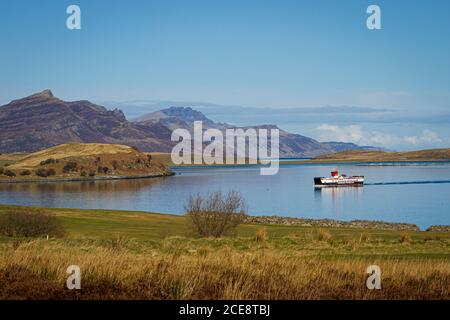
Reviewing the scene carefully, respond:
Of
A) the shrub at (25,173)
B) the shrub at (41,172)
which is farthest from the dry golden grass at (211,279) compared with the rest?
the shrub at (25,173)

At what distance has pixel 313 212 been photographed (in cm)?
7638

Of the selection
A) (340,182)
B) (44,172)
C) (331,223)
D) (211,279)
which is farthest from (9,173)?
(211,279)

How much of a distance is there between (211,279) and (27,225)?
24.1 metres

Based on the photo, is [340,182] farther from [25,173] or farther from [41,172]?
[25,173]

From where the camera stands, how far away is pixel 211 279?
38.0ft

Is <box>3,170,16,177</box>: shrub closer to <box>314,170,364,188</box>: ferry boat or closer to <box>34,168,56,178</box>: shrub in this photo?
<box>34,168,56,178</box>: shrub

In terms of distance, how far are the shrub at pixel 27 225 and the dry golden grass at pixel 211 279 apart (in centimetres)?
1915

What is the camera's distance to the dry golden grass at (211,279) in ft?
34.4

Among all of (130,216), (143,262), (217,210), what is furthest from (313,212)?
(143,262)

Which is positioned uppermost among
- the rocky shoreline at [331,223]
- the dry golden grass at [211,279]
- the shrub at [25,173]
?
the dry golden grass at [211,279]

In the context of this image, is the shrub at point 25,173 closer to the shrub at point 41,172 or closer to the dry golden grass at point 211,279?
the shrub at point 41,172

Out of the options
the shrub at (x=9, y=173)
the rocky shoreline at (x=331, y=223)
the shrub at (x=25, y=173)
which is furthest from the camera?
the shrub at (x=25, y=173)
